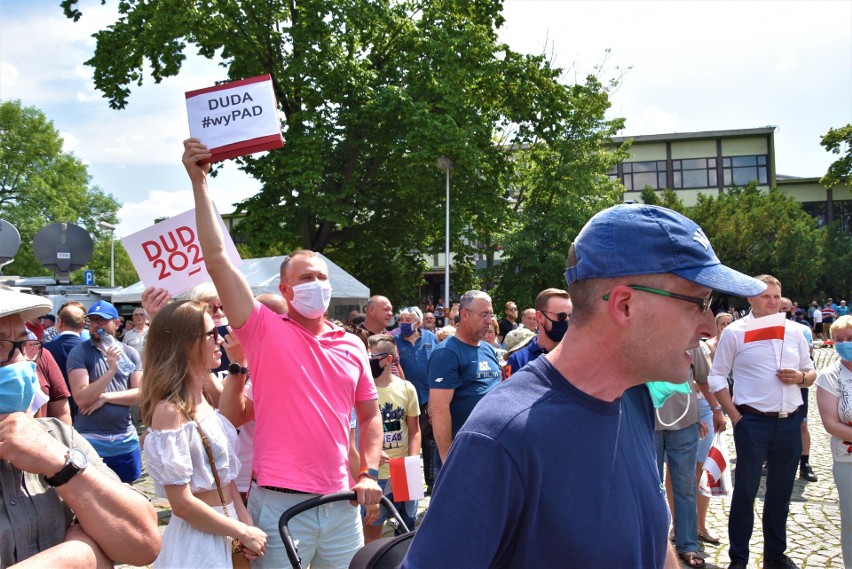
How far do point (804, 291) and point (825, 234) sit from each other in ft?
16.9

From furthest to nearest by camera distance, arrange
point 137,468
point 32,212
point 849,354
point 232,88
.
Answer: point 32,212, point 137,468, point 849,354, point 232,88

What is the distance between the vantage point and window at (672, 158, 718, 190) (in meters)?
53.0

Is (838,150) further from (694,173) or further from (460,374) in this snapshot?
(460,374)

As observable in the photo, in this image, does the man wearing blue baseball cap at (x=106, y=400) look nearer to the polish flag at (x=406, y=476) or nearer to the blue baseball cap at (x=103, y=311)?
the blue baseball cap at (x=103, y=311)

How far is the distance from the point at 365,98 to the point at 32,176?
29.8 m

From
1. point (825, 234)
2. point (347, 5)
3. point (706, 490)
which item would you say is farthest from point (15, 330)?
point (825, 234)

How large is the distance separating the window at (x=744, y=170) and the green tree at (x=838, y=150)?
20.8 metres

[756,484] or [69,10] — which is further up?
[69,10]

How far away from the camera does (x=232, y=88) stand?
3561mm

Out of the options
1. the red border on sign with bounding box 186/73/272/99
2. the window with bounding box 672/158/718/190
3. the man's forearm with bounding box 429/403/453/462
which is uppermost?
the window with bounding box 672/158/718/190

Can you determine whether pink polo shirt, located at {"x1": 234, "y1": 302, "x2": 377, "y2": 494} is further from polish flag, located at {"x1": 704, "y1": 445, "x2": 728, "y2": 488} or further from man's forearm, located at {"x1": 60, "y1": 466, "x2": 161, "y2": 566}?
polish flag, located at {"x1": 704, "y1": 445, "x2": 728, "y2": 488}

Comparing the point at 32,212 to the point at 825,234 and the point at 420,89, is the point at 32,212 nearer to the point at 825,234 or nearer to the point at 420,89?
the point at 420,89

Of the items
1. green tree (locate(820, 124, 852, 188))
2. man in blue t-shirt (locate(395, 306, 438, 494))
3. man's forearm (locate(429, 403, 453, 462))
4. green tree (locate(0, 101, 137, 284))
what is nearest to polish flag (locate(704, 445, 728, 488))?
man's forearm (locate(429, 403, 453, 462))

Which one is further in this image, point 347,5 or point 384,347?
point 347,5
